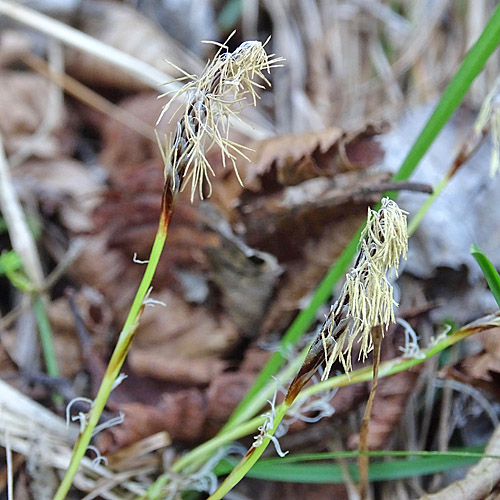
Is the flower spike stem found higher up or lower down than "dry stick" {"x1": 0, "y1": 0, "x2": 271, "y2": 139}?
lower down

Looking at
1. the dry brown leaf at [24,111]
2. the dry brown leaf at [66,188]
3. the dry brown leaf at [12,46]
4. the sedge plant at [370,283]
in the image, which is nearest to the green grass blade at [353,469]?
the sedge plant at [370,283]

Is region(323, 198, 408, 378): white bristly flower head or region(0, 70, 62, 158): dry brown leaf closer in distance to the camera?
region(323, 198, 408, 378): white bristly flower head

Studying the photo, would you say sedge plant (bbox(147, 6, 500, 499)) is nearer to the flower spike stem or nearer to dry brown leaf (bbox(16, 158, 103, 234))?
the flower spike stem

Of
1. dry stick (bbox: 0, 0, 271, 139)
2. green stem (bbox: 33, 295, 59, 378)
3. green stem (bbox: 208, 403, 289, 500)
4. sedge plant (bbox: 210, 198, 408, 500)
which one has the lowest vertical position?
green stem (bbox: 33, 295, 59, 378)

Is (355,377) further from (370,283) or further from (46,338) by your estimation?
(46,338)

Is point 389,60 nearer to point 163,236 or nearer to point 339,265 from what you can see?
point 339,265

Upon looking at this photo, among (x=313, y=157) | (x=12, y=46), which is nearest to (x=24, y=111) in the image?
(x=12, y=46)

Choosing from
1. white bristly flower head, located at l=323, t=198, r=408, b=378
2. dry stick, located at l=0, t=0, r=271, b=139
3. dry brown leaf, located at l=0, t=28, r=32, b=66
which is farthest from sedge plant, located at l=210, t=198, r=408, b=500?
dry brown leaf, located at l=0, t=28, r=32, b=66
